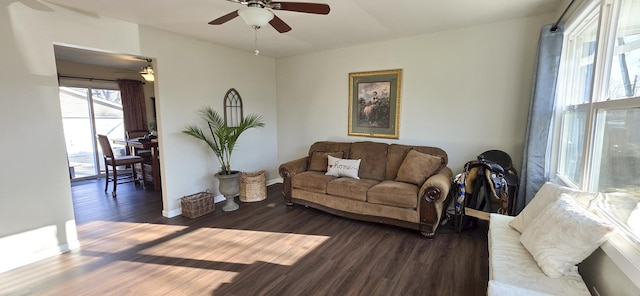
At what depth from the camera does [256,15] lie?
2.06m

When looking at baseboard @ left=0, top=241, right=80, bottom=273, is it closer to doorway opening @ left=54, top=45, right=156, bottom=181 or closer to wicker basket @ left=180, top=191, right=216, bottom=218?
wicker basket @ left=180, top=191, right=216, bottom=218

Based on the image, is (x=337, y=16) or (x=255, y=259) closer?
(x=255, y=259)

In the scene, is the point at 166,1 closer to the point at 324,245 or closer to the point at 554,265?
the point at 324,245

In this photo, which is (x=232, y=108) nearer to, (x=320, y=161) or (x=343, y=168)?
(x=320, y=161)

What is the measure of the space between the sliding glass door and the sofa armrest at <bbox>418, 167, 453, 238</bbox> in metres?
6.69

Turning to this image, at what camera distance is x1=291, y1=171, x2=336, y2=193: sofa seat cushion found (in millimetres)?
3666

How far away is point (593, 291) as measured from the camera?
4.99 ft

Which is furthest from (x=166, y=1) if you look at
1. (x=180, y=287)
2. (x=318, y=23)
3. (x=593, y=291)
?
(x=593, y=291)

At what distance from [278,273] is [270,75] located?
3752 millimetres

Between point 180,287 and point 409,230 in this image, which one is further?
point 409,230

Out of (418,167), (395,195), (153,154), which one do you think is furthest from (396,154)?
(153,154)

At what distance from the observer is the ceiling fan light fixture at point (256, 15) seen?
2027mm

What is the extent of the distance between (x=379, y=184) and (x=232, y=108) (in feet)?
8.77

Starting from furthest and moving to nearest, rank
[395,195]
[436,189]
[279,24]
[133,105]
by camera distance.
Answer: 1. [133,105]
2. [395,195]
3. [436,189]
4. [279,24]
